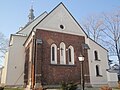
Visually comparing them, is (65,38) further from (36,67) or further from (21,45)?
(21,45)

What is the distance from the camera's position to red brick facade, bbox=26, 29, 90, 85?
1892 cm

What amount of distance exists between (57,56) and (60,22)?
205 inches

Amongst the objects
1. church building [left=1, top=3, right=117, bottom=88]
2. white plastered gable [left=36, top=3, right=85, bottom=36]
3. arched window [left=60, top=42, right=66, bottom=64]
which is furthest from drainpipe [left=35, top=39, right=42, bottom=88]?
arched window [left=60, top=42, right=66, bottom=64]

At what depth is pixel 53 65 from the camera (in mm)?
20031

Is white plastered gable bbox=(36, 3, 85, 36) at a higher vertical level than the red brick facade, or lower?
higher

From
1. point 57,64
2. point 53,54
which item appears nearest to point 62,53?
point 53,54

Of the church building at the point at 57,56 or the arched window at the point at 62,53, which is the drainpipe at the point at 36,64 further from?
the arched window at the point at 62,53

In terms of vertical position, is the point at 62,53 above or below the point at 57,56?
above

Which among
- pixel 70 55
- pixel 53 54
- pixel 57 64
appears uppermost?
pixel 53 54

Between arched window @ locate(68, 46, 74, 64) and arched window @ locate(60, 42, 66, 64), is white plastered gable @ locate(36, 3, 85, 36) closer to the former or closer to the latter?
arched window @ locate(60, 42, 66, 64)

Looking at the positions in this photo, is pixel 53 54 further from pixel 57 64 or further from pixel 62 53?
pixel 57 64

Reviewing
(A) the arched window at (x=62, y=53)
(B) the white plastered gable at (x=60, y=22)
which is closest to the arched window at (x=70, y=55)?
(A) the arched window at (x=62, y=53)

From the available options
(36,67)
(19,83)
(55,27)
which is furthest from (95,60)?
(19,83)

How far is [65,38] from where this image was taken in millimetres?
22031
